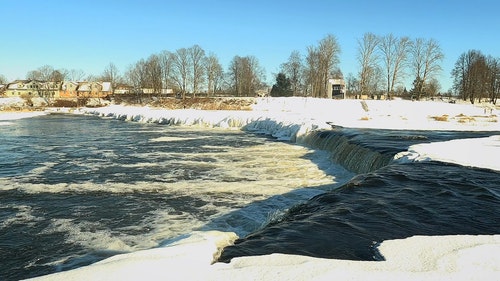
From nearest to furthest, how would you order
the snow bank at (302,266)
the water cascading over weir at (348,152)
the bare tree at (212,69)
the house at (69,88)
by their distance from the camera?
the snow bank at (302,266), the water cascading over weir at (348,152), the bare tree at (212,69), the house at (69,88)

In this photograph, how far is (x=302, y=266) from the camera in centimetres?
415

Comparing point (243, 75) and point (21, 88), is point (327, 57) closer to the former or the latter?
point (243, 75)

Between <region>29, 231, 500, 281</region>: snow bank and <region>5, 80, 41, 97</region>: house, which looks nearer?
<region>29, 231, 500, 281</region>: snow bank

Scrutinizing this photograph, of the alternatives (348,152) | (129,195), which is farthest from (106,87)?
(129,195)

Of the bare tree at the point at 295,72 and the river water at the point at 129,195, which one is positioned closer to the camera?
the river water at the point at 129,195

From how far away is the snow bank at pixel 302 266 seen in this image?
12.8 ft

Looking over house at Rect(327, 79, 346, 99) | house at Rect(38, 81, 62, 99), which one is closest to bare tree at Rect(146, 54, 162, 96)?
house at Rect(38, 81, 62, 99)

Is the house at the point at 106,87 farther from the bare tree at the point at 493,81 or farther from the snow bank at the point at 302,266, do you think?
the snow bank at the point at 302,266

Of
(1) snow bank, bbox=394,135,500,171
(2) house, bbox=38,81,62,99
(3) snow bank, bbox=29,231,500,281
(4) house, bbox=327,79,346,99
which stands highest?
(2) house, bbox=38,81,62,99

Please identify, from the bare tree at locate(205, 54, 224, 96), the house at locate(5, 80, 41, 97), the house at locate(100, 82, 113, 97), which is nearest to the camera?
the bare tree at locate(205, 54, 224, 96)

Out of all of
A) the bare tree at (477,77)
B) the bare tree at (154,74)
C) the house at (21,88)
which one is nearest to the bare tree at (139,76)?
the bare tree at (154,74)

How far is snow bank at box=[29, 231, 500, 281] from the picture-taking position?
12.8 feet

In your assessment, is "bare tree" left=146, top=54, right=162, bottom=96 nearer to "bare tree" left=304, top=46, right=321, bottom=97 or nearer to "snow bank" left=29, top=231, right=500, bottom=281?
"bare tree" left=304, top=46, right=321, bottom=97

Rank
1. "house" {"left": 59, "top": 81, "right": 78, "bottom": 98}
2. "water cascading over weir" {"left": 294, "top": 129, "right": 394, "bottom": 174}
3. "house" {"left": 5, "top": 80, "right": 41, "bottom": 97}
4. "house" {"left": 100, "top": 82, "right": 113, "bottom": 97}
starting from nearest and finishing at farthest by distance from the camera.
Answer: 1. "water cascading over weir" {"left": 294, "top": 129, "right": 394, "bottom": 174}
2. "house" {"left": 5, "top": 80, "right": 41, "bottom": 97}
3. "house" {"left": 100, "top": 82, "right": 113, "bottom": 97}
4. "house" {"left": 59, "top": 81, "right": 78, "bottom": 98}
